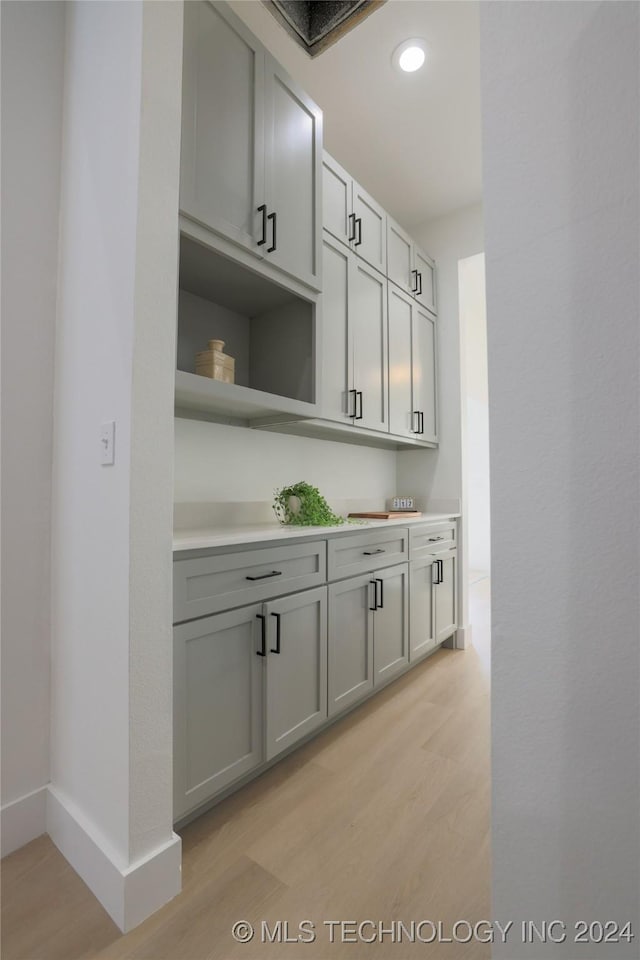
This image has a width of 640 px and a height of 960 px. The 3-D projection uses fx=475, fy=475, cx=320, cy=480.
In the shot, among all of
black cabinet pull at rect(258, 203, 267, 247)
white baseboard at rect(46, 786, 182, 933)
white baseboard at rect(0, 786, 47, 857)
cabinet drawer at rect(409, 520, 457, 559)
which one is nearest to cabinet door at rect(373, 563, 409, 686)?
cabinet drawer at rect(409, 520, 457, 559)

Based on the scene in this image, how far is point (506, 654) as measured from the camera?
56cm

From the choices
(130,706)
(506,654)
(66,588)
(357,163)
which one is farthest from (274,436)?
(506,654)

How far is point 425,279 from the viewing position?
320cm

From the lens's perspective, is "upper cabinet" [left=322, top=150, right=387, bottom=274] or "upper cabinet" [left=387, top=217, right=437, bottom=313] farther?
"upper cabinet" [left=387, top=217, right=437, bottom=313]

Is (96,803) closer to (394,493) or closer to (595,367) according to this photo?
(595,367)

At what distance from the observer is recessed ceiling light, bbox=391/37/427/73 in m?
2.06

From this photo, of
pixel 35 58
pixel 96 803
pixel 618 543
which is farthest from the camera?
pixel 35 58

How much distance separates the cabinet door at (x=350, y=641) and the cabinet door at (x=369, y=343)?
877 millimetres

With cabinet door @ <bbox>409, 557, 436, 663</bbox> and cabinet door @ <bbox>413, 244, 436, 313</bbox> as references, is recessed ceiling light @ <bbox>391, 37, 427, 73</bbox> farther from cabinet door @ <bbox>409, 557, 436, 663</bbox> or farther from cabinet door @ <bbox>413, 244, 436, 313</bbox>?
cabinet door @ <bbox>409, 557, 436, 663</bbox>

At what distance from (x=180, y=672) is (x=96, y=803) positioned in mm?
377

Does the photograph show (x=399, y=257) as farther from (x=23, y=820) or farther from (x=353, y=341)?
(x=23, y=820)

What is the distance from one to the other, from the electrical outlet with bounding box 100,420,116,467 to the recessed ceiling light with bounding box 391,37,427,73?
2.13 meters

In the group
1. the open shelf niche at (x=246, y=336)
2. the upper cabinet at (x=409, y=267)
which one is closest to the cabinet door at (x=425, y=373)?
the upper cabinet at (x=409, y=267)

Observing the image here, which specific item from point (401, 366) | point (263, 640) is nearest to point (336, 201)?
point (401, 366)
